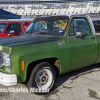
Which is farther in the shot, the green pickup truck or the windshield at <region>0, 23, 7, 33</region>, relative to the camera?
the windshield at <region>0, 23, 7, 33</region>

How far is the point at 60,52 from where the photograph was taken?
3.71m

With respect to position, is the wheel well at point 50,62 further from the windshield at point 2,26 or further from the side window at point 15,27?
the side window at point 15,27

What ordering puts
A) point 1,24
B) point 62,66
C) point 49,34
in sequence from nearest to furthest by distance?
point 62,66 → point 49,34 → point 1,24

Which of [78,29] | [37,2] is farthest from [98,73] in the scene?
[37,2]

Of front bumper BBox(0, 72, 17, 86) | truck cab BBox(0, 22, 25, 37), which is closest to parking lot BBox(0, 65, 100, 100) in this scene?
front bumper BBox(0, 72, 17, 86)

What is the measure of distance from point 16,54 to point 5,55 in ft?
0.83

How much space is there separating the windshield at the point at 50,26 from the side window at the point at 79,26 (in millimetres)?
210

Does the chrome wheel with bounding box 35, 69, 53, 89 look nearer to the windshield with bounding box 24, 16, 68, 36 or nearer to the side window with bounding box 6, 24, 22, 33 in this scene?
the windshield with bounding box 24, 16, 68, 36

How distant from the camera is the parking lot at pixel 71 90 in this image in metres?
3.54

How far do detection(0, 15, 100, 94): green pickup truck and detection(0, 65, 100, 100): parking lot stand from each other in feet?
0.90

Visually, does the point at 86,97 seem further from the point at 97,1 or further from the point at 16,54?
the point at 97,1

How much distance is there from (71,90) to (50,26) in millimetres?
1797

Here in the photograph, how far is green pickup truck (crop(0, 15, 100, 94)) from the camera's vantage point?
3.12 metres

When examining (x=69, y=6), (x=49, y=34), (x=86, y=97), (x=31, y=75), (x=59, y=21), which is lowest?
(x=86, y=97)
